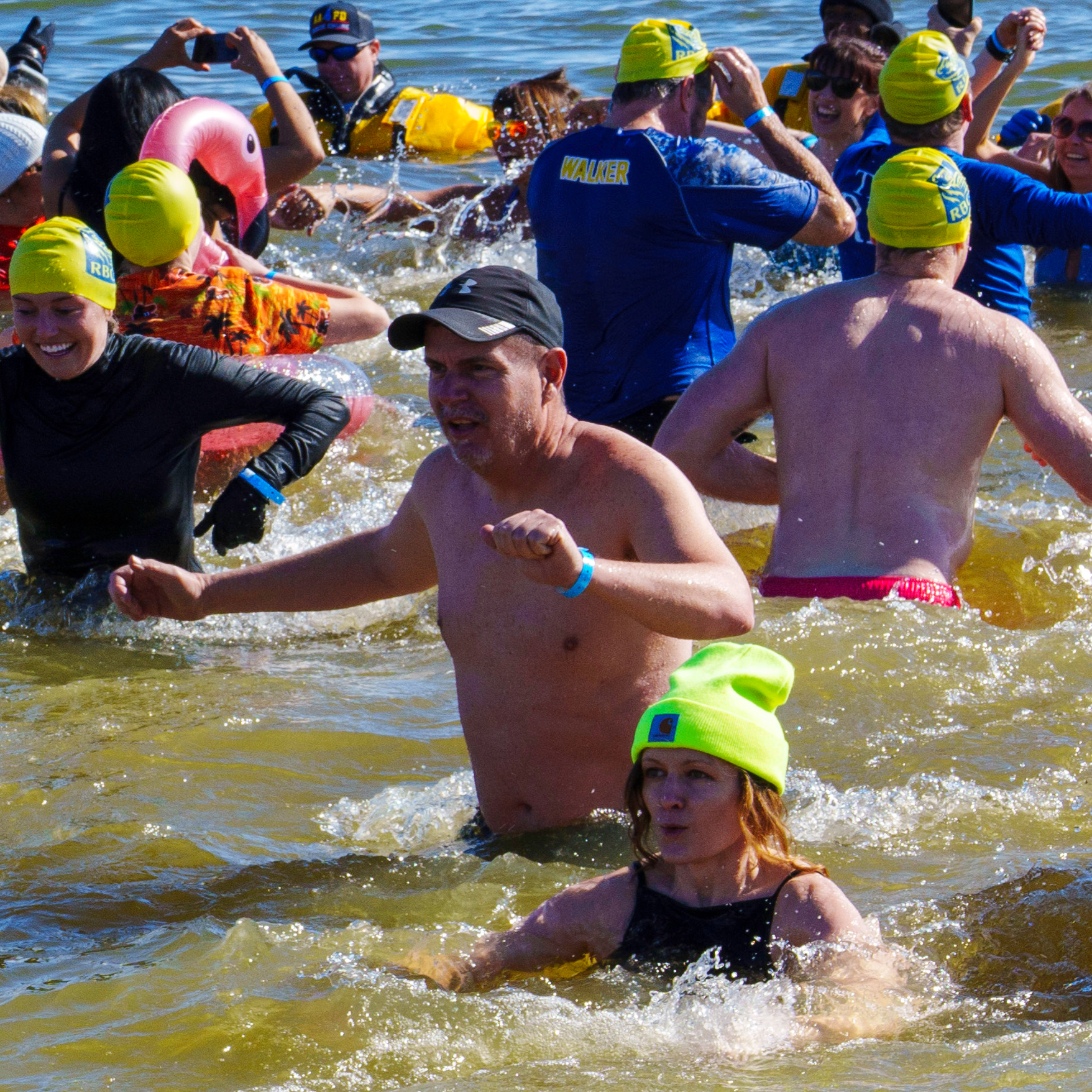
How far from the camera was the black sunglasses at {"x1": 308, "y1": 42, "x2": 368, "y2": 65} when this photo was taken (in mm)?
11516

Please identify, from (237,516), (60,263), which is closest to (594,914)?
(237,516)

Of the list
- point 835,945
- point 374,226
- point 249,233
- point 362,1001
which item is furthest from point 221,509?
point 374,226

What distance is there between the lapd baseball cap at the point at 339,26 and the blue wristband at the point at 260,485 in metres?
6.86

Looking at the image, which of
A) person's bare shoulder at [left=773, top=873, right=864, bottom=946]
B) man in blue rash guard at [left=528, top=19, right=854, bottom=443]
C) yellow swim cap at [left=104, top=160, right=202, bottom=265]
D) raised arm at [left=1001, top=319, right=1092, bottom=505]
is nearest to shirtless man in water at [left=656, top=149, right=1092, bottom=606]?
raised arm at [left=1001, top=319, right=1092, bottom=505]

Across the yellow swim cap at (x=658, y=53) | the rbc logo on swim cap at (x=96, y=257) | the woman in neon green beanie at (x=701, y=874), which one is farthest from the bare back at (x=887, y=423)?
the rbc logo on swim cap at (x=96, y=257)

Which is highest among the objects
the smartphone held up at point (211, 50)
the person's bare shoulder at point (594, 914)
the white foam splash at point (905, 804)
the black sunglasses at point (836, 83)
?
the smartphone held up at point (211, 50)

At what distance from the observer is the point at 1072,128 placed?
8211 millimetres

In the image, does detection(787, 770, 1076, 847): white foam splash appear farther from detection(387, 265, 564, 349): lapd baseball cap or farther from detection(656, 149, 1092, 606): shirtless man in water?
detection(387, 265, 564, 349): lapd baseball cap

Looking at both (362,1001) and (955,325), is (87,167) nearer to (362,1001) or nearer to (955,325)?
(955,325)

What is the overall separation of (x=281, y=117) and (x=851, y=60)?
108 inches

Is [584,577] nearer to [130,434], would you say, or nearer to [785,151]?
[130,434]

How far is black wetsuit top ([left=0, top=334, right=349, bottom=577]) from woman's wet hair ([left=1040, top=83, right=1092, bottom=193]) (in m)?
4.59

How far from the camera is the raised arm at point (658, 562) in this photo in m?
2.95

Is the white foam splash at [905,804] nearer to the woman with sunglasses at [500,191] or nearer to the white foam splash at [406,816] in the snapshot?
the white foam splash at [406,816]
